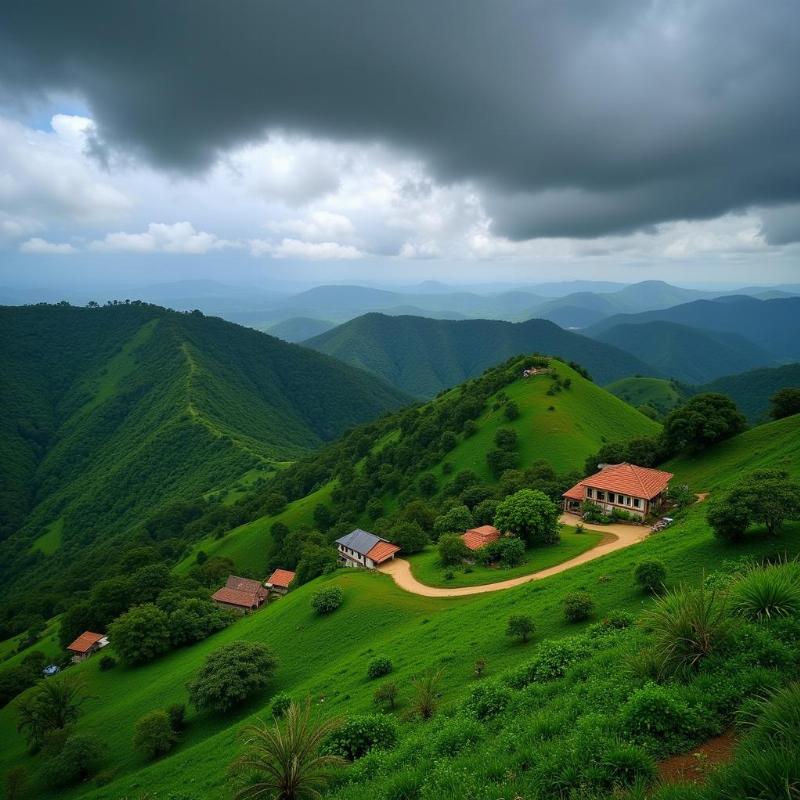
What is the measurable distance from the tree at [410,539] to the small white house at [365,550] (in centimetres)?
82

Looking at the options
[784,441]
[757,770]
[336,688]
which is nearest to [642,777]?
[757,770]

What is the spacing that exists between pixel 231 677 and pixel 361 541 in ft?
87.0

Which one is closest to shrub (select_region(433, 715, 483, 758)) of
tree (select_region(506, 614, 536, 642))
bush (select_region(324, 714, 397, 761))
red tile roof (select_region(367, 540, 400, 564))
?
bush (select_region(324, 714, 397, 761))

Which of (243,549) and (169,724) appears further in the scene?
(243,549)

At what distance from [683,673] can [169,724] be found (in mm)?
35616

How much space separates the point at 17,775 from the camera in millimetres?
34781

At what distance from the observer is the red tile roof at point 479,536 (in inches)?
1896

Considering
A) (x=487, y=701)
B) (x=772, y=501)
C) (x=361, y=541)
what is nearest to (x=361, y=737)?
(x=487, y=701)

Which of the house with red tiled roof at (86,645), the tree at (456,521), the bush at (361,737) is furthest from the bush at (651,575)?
the house with red tiled roof at (86,645)

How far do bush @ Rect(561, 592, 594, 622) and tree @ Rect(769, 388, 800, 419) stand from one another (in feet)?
168

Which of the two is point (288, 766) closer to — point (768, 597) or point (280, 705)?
point (768, 597)

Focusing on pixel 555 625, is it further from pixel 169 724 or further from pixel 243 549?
pixel 243 549

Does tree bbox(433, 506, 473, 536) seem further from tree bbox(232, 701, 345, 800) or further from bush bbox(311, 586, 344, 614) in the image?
tree bbox(232, 701, 345, 800)

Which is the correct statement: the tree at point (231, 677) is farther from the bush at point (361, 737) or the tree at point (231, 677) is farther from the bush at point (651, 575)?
the bush at point (651, 575)
